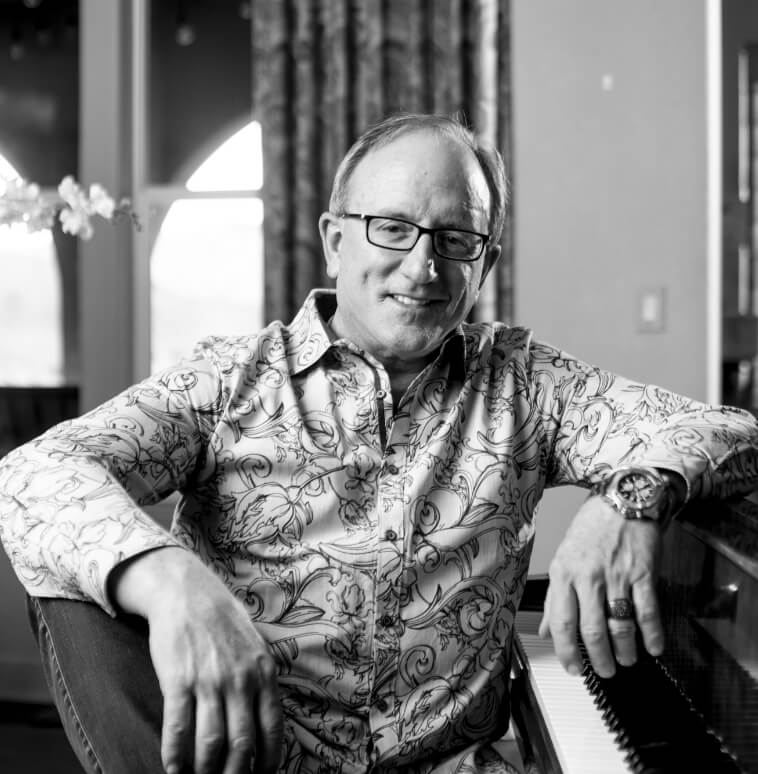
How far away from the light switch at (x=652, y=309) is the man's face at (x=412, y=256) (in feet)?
4.65

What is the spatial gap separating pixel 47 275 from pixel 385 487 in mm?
2396

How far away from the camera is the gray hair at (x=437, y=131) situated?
139 centimetres

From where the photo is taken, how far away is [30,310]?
329 centimetres

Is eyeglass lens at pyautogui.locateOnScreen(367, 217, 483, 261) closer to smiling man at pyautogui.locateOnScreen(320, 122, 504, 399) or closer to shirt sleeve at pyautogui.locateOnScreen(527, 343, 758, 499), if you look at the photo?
smiling man at pyautogui.locateOnScreen(320, 122, 504, 399)

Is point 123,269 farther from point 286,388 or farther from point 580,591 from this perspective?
point 580,591

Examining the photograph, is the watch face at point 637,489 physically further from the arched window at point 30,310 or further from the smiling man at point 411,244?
the arched window at point 30,310

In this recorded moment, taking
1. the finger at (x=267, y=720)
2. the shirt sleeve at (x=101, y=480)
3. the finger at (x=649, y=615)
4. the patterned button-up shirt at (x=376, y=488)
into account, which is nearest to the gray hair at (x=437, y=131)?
the patterned button-up shirt at (x=376, y=488)

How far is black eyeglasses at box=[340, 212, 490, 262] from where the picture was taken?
135 centimetres

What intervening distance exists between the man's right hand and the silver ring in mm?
339

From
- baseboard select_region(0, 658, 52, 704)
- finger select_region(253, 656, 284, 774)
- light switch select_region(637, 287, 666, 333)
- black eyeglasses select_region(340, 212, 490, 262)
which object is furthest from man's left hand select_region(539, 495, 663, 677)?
baseboard select_region(0, 658, 52, 704)

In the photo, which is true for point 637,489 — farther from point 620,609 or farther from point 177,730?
point 177,730

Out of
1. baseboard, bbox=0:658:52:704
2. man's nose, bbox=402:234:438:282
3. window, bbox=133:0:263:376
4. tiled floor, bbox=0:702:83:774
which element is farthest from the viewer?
window, bbox=133:0:263:376

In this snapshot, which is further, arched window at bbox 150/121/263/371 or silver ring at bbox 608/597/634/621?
arched window at bbox 150/121/263/371

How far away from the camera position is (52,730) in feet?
8.68
